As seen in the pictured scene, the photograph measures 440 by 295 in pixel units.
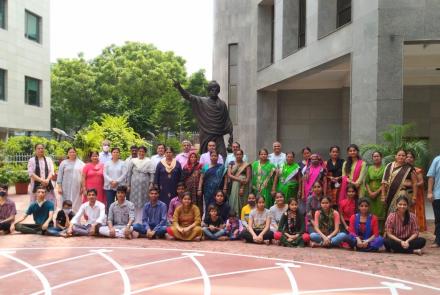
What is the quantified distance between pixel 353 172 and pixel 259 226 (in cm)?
212

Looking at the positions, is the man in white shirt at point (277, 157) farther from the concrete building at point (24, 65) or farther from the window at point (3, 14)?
the window at point (3, 14)

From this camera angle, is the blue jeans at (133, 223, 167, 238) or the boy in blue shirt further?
the boy in blue shirt

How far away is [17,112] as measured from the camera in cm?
2980

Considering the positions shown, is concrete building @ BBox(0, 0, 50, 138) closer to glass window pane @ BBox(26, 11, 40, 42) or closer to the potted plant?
glass window pane @ BBox(26, 11, 40, 42)

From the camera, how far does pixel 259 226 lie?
32.6 ft

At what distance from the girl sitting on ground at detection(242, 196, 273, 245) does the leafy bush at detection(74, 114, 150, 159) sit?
1071cm

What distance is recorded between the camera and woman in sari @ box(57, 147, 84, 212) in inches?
446

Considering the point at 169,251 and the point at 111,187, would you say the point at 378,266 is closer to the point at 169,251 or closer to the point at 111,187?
the point at 169,251

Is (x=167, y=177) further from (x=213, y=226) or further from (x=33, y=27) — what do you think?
(x=33, y=27)

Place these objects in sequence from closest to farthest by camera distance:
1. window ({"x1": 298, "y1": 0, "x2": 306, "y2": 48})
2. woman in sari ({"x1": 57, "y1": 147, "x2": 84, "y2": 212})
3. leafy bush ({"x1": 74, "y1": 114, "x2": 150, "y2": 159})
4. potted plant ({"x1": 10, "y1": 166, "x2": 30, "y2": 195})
Result: 1. woman in sari ({"x1": 57, "y1": 147, "x2": 84, "y2": 212})
2. potted plant ({"x1": 10, "y1": 166, "x2": 30, "y2": 195})
3. window ({"x1": 298, "y1": 0, "x2": 306, "y2": 48})
4. leafy bush ({"x1": 74, "y1": 114, "x2": 150, "y2": 159})

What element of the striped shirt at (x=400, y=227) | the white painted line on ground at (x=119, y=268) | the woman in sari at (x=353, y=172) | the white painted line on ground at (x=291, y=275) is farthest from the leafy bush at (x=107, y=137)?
the white painted line on ground at (x=291, y=275)

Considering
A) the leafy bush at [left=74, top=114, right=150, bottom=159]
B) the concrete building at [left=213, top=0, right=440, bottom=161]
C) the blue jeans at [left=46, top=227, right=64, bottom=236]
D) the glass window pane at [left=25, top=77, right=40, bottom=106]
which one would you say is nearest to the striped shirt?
the concrete building at [left=213, top=0, right=440, bottom=161]

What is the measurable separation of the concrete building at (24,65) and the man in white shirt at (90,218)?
66.6 ft

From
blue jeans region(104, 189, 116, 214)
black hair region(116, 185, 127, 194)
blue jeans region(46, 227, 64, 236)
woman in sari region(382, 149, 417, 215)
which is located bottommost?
blue jeans region(46, 227, 64, 236)
